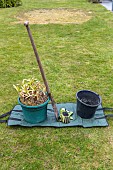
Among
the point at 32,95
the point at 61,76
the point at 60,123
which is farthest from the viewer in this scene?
the point at 61,76

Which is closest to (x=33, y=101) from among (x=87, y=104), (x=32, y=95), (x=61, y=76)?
(x=32, y=95)

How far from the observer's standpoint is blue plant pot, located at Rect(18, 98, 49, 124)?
2307 mm

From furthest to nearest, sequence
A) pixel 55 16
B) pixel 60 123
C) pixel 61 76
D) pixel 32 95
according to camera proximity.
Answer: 1. pixel 55 16
2. pixel 61 76
3. pixel 60 123
4. pixel 32 95

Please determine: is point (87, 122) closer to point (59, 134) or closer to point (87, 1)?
point (59, 134)

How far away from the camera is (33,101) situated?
91.5 inches

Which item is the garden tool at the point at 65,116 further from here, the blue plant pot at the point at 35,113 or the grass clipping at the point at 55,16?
the grass clipping at the point at 55,16

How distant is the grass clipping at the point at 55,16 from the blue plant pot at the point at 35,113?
4.33 meters

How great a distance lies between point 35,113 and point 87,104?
0.57m

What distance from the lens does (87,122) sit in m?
2.45

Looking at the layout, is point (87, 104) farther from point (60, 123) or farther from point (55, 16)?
point (55, 16)

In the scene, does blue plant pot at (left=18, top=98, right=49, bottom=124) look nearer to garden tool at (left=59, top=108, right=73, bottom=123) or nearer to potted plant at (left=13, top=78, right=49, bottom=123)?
potted plant at (left=13, top=78, right=49, bottom=123)

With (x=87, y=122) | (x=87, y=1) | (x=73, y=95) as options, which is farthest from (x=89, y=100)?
(x=87, y=1)

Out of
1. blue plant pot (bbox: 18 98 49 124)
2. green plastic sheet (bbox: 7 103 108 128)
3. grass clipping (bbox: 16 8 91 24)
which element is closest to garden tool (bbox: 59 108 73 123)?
green plastic sheet (bbox: 7 103 108 128)

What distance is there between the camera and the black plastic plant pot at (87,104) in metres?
2.40
